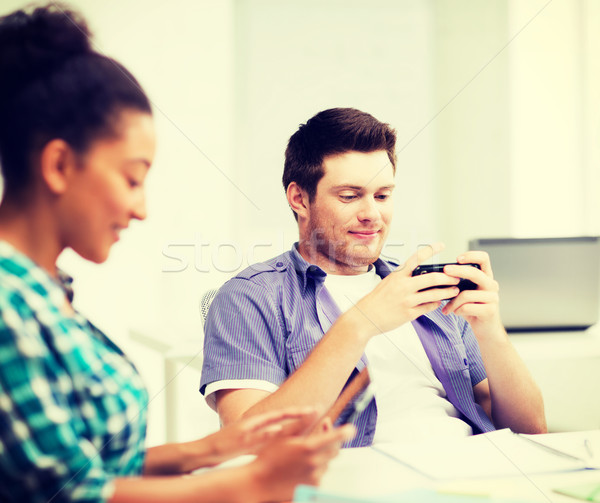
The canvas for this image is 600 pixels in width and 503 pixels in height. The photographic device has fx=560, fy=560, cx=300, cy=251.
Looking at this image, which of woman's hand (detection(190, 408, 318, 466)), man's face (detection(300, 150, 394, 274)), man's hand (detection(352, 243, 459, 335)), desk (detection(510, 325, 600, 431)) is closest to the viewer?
woman's hand (detection(190, 408, 318, 466))

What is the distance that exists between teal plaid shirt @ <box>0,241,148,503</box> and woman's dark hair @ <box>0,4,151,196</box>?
0.09 m

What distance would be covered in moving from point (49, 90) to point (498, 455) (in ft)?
2.10

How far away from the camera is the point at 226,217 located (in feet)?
7.04

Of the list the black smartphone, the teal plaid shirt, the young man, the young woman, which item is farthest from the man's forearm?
the teal plaid shirt

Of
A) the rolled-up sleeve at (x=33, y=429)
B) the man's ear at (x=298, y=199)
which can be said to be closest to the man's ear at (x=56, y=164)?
the rolled-up sleeve at (x=33, y=429)

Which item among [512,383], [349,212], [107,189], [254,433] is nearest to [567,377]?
[512,383]

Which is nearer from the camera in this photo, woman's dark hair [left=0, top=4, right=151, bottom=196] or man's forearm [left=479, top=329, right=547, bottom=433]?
woman's dark hair [left=0, top=4, right=151, bottom=196]

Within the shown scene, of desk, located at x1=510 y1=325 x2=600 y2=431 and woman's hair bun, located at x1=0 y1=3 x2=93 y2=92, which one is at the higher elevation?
woman's hair bun, located at x1=0 y1=3 x2=93 y2=92

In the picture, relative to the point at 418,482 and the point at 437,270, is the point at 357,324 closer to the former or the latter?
the point at 437,270

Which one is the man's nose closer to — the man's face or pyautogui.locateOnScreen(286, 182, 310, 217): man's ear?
the man's face

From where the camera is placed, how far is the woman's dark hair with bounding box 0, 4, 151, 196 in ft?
1.55

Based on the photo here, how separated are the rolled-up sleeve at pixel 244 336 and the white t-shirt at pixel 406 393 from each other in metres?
0.17

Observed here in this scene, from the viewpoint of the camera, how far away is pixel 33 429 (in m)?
0.40

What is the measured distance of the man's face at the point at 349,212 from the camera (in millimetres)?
1103
